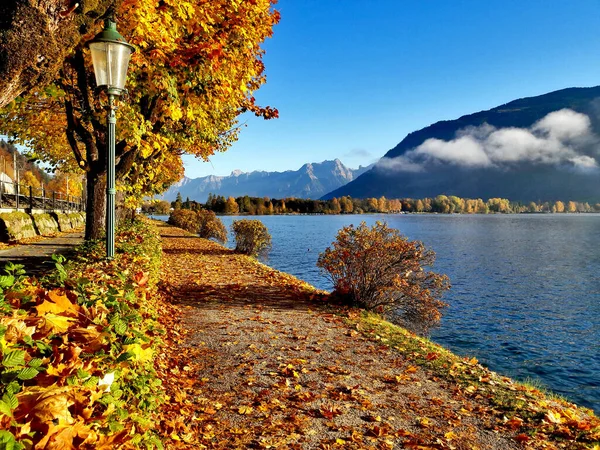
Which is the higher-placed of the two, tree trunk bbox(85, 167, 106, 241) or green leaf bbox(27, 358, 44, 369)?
tree trunk bbox(85, 167, 106, 241)

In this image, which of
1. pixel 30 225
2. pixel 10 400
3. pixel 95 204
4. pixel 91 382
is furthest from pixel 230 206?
pixel 10 400

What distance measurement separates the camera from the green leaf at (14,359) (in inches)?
93.7

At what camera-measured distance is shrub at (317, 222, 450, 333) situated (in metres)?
11.0

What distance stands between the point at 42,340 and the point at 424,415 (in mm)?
4479

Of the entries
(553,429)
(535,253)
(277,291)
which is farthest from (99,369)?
(535,253)

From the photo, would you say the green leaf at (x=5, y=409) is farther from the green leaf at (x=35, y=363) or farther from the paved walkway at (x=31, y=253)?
the paved walkway at (x=31, y=253)

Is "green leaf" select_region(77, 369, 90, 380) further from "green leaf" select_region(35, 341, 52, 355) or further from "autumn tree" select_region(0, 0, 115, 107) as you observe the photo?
"autumn tree" select_region(0, 0, 115, 107)

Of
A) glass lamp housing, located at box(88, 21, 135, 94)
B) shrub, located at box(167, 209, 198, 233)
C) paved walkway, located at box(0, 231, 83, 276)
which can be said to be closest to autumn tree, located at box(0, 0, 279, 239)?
glass lamp housing, located at box(88, 21, 135, 94)

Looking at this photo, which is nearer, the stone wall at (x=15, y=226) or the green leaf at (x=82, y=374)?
the green leaf at (x=82, y=374)

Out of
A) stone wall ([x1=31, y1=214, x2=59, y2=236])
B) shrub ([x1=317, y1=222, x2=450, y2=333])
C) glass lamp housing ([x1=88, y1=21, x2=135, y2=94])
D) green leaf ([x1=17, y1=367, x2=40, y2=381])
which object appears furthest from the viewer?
stone wall ([x1=31, y1=214, x2=59, y2=236])

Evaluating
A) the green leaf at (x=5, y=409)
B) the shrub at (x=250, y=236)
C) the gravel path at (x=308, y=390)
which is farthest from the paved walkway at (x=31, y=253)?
the green leaf at (x=5, y=409)

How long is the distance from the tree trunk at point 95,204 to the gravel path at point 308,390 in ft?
10.6

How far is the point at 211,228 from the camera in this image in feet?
123

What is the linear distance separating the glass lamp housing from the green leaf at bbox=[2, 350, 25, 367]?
16.7 ft
